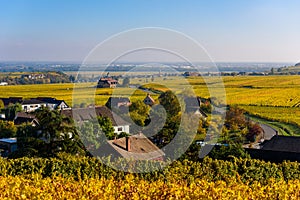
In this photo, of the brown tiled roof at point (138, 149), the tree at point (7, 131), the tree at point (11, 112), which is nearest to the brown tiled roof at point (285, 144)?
the brown tiled roof at point (138, 149)

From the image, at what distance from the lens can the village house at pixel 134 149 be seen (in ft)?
56.2

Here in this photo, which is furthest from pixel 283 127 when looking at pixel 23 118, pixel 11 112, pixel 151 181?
pixel 11 112

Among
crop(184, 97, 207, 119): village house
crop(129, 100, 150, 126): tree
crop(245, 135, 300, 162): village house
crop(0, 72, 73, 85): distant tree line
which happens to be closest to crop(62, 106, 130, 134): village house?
crop(129, 100, 150, 126): tree

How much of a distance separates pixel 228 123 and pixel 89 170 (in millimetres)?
25359

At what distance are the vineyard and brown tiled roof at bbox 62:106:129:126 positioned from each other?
70.7 ft

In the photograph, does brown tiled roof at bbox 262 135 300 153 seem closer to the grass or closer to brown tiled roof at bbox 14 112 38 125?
the grass

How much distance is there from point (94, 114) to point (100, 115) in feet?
10.9

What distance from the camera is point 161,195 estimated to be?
19.6 ft

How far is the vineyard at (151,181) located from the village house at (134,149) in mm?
5626

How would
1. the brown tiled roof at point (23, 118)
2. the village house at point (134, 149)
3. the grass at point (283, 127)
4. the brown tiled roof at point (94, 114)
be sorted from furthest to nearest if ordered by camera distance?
the brown tiled roof at point (23, 118) → the brown tiled roof at point (94, 114) → the grass at point (283, 127) → the village house at point (134, 149)

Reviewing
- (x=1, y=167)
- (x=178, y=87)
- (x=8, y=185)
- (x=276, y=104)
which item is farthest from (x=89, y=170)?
(x=178, y=87)

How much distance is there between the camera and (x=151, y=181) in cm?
887

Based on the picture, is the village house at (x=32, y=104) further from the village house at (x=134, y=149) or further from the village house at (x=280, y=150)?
the village house at (x=280, y=150)

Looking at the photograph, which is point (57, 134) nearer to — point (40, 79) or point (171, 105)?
point (171, 105)
